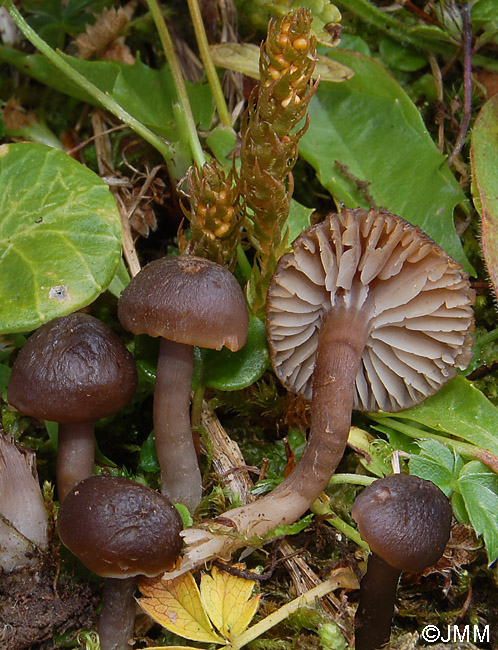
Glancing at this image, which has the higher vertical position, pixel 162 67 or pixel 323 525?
pixel 162 67

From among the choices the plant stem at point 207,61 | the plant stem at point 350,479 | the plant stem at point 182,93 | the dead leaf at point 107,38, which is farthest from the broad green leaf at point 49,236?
the plant stem at point 350,479

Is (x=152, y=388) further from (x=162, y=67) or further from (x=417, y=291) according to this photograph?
(x=162, y=67)

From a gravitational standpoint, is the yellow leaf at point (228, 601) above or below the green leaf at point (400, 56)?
below

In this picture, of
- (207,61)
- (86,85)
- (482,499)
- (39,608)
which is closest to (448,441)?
(482,499)

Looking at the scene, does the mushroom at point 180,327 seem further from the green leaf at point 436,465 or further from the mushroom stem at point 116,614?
the green leaf at point 436,465

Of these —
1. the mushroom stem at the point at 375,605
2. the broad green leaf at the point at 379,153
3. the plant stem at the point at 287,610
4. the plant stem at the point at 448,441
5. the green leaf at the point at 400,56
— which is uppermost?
the green leaf at the point at 400,56

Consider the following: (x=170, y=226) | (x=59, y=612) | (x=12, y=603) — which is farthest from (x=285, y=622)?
(x=170, y=226)
